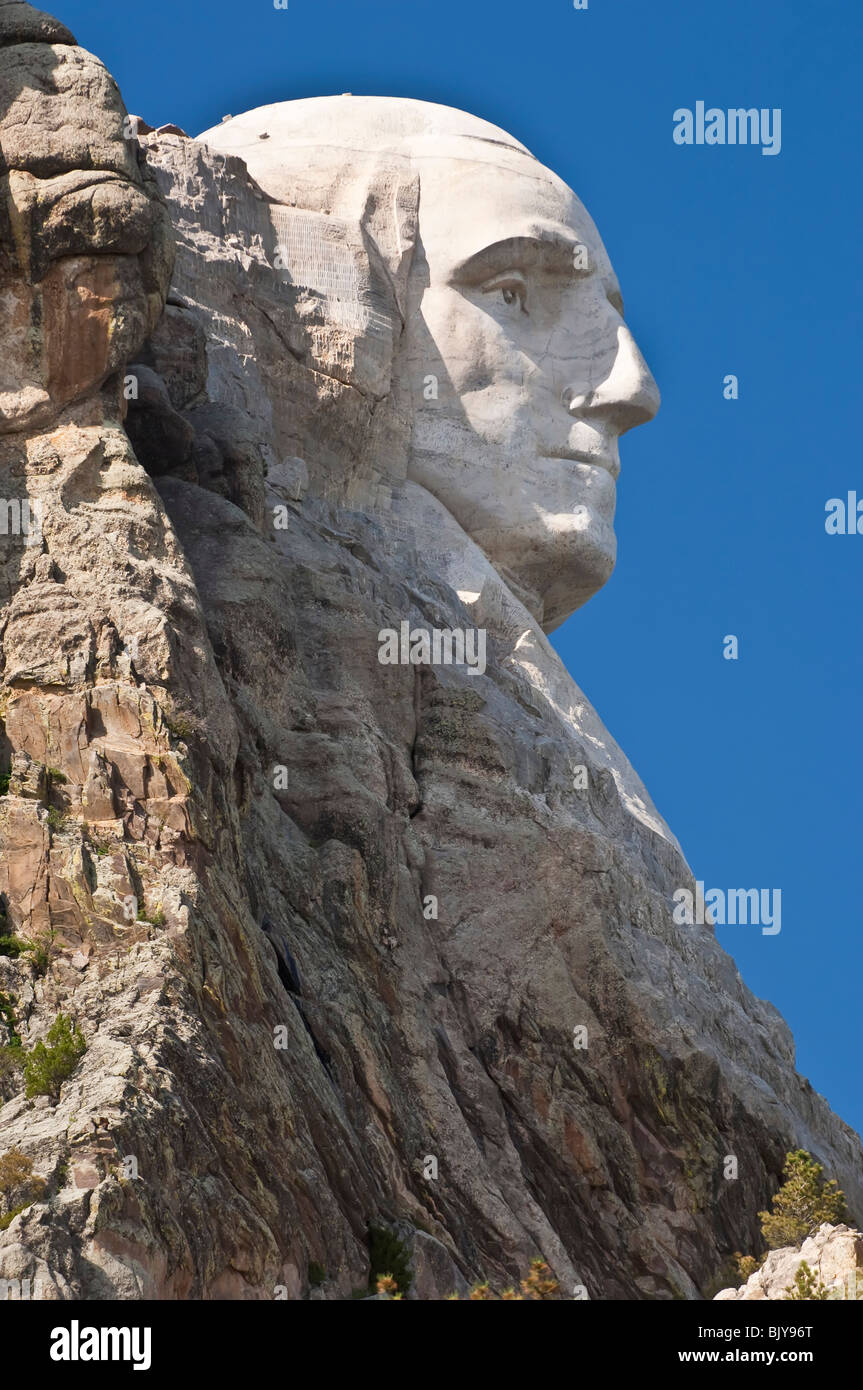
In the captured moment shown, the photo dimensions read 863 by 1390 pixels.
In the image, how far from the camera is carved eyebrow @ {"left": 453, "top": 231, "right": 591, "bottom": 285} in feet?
146

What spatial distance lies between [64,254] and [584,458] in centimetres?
1388

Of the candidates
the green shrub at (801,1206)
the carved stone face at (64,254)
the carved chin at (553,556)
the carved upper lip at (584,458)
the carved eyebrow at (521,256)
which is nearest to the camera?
the carved stone face at (64,254)

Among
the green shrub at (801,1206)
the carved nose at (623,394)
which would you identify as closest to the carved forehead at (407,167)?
the carved nose at (623,394)

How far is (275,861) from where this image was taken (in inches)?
1275

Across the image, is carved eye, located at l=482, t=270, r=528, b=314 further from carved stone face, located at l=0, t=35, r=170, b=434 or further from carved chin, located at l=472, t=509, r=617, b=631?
carved stone face, located at l=0, t=35, r=170, b=434

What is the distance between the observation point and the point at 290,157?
44.5 m

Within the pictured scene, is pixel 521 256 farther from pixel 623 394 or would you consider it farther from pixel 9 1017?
pixel 9 1017

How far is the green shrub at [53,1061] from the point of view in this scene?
26.9m

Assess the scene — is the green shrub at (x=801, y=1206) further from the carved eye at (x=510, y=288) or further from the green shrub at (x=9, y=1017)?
the carved eye at (x=510, y=288)

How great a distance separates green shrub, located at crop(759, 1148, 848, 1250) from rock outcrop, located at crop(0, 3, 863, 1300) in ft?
2.89

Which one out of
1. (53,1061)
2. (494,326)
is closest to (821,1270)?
(53,1061)

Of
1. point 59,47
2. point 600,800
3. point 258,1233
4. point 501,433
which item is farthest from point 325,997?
point 501,433

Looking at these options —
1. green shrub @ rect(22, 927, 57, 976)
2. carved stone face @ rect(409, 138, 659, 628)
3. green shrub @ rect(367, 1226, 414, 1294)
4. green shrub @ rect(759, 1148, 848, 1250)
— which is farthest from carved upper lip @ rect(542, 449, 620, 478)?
green shrub @ rect(367, 1226, 414, 1294)

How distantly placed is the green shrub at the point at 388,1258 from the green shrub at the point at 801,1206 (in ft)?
19.6
